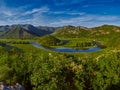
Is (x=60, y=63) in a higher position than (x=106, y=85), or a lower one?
higher

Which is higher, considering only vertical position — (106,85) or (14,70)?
(14,70)

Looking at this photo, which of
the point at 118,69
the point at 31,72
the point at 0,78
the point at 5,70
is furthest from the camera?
the point at 118,69

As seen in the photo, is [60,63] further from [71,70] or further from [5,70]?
[5,70]

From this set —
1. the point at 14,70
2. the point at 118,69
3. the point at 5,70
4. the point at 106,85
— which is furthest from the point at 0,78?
the point at 118,69

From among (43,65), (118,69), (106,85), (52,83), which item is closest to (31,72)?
(43,65)

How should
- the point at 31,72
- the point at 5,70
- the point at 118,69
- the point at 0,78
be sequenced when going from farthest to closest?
the point at 118,69
the point at 31,72
the point at 5,70
the point at 0,78

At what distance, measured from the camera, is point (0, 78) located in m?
40.1

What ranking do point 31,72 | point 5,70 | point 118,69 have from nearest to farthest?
point 5,70, point 31,72, point 118,69

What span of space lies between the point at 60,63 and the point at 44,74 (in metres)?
6.62

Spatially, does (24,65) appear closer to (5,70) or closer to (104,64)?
(5,70)

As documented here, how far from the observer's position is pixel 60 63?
157 ft

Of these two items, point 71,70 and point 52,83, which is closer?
point 52,83

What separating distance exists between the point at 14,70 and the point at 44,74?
23.8 ft

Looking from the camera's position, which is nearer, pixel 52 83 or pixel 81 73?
pixel 52 83
